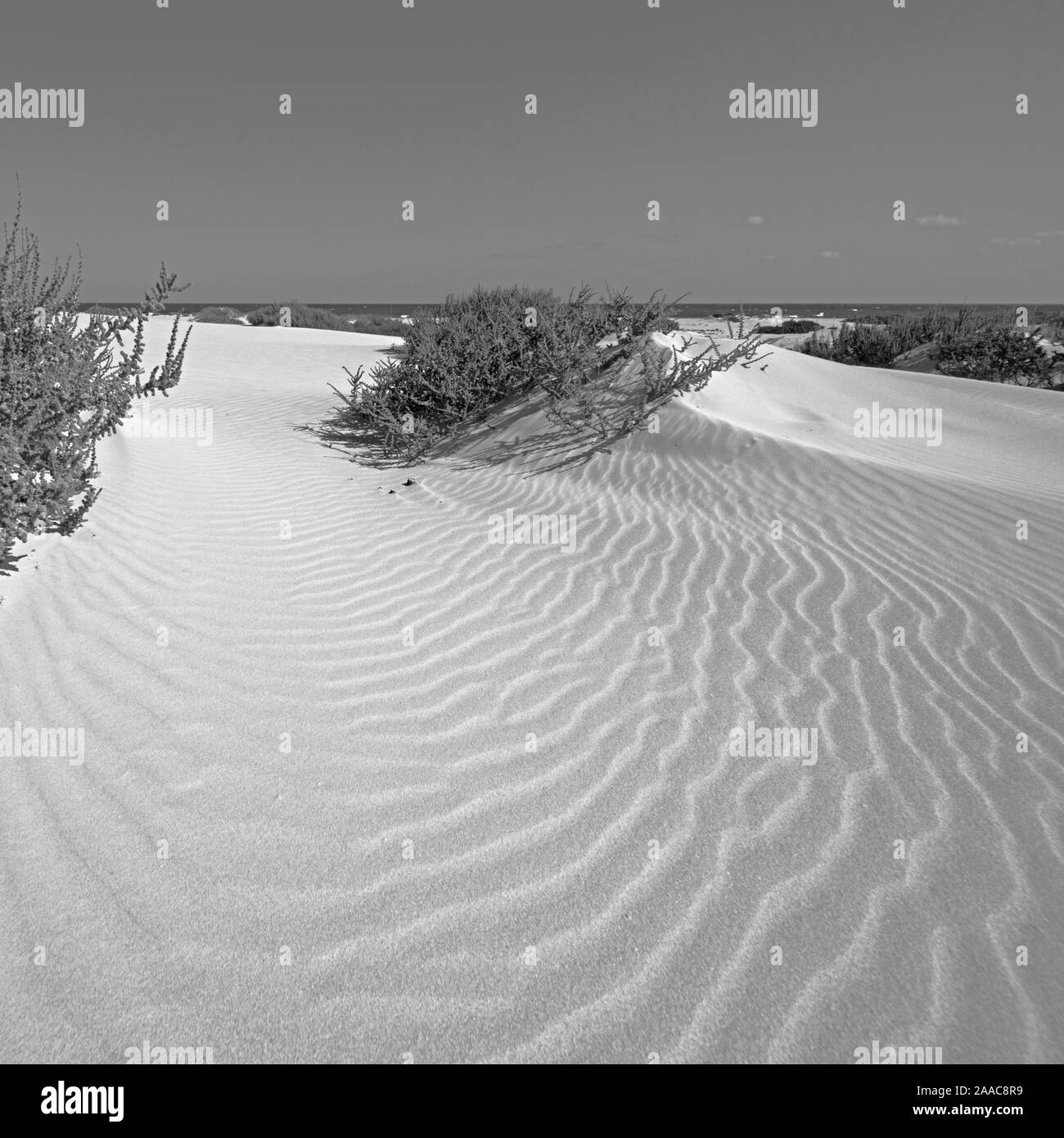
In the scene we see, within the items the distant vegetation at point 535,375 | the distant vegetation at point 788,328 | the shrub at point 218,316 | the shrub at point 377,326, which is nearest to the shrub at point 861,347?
the distant vegetation at point 788,328

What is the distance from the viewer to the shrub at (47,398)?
468 centimetres

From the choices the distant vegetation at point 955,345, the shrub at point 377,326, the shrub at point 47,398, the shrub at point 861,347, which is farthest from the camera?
the shrub at point 377,326

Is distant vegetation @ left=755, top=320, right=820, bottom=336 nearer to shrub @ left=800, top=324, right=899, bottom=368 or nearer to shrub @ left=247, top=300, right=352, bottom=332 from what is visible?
shrub @ left=800, top=324, right=899, bottom=368

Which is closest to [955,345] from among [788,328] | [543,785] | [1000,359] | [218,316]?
[1000,359]

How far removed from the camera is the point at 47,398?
502 centimetres

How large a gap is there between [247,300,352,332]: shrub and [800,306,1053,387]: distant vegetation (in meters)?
15.9

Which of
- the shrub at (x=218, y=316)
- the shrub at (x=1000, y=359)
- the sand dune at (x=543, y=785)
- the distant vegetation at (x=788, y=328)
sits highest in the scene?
the shrub at (x=218, y=316)

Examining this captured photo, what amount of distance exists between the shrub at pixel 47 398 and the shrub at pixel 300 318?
19523mm

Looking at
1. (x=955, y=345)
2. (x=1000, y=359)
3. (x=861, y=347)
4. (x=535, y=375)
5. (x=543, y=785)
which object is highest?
(x=861, y=347)

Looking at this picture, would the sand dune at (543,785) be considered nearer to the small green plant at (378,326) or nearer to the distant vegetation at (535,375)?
the distant vegetation at (535,375)

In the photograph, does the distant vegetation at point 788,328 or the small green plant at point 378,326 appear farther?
the small green plant at point 378,326

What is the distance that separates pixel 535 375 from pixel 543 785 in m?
6.37

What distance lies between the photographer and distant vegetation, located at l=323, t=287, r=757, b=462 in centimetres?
806

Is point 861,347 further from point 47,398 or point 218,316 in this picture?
point 218,316
